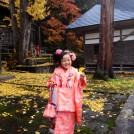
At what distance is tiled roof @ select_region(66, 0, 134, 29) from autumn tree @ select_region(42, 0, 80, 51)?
16.8 ft

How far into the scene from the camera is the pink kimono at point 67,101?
3773 mm

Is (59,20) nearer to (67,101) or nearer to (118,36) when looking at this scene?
(118,36)

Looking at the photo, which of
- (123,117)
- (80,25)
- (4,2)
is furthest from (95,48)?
(123,117)

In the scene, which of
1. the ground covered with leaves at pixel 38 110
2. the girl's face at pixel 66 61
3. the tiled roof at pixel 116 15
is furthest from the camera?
the tiled roof at pixel 116 15

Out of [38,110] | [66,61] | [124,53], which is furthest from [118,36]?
[66,61]

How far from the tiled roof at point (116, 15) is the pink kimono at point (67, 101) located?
12806mm

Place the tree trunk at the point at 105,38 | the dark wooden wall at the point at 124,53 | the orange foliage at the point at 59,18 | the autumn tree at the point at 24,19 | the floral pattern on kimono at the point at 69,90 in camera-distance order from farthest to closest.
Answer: the orange foliage at the point at 59,18 < the autumn tree at the point at 24,19 < the dark wooden wall at the point at 124,53 < the tree trunk at the point at 105,38 < the floral pattern on kimono at the point at 69,90

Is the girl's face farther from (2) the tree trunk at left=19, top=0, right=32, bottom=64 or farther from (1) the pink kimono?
(2) the tree trunk at left=19, top=0, right=32, bottom=64

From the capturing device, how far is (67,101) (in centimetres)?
378

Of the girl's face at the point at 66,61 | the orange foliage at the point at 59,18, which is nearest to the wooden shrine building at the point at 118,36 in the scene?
the orange foliage at the point at 59,18

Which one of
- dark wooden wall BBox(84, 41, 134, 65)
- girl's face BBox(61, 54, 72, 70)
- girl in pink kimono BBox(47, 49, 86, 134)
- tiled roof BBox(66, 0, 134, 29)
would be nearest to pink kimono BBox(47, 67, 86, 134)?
girl in pink kimono BBox(47, 49, 86, 134)

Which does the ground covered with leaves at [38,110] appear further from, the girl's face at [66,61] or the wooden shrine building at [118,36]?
the wooden shrine building at [118,36]

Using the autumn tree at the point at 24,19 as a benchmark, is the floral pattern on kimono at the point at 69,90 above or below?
below

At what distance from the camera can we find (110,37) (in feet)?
41.0
